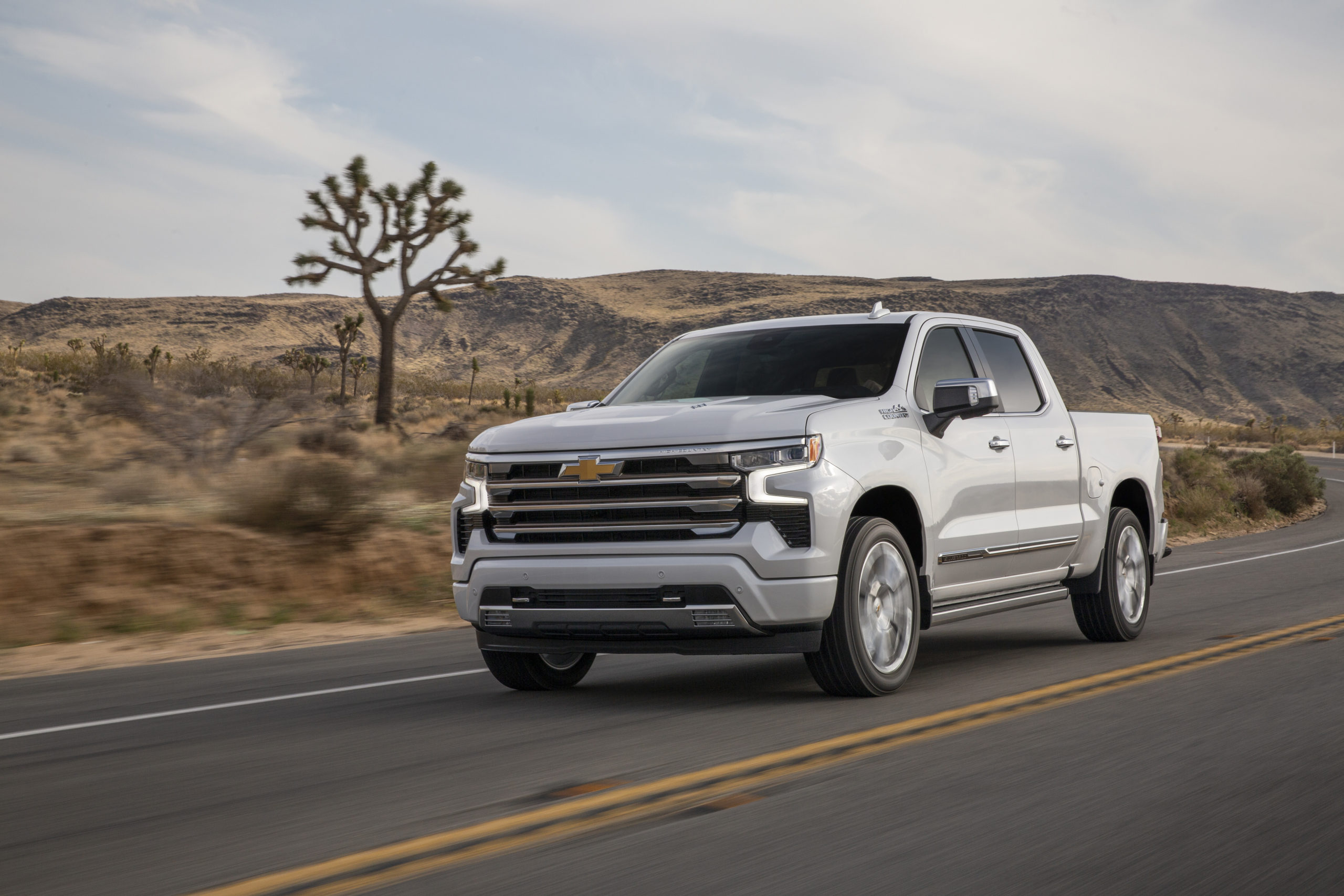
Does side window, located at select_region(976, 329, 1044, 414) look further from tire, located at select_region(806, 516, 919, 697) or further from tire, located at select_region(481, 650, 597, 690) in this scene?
tire, located at select_region(481, 650, 597, 690)

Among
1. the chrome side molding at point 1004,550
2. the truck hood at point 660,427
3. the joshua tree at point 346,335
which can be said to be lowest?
the chrome side molding at point 1004,550

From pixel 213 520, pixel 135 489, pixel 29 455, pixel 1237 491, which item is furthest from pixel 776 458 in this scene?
pixel 1237 491

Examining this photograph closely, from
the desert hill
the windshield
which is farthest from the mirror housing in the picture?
the desert hill

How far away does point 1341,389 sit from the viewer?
10550 cm

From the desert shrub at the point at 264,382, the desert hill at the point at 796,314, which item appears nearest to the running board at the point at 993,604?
the desert shrub at the point at 264,382

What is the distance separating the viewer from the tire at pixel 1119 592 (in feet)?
31.0

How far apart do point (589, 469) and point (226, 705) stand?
2.59 m

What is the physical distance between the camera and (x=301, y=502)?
14.5 metres

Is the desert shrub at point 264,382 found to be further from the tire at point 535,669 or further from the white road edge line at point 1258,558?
the tire at point 535,669

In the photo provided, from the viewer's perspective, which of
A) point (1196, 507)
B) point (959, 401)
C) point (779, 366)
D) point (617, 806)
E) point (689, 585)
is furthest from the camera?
point (1196, 507)

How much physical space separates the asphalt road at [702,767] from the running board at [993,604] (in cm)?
38

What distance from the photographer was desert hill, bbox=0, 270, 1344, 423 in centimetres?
10200

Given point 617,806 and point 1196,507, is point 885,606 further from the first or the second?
point 1196,507

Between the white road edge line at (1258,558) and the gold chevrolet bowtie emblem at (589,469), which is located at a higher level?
the gold chevrolet bowtie emblem at (589,469)
